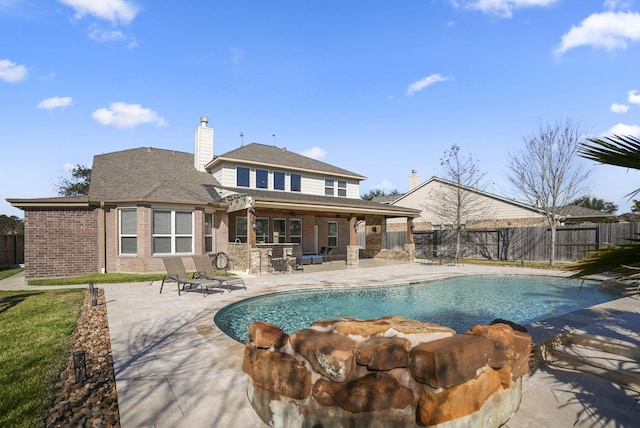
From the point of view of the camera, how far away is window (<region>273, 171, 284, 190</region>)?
69.5ft

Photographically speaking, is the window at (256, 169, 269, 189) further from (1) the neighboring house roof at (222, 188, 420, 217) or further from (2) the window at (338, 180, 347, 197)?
(2) the window at (338, 180, 347, 197)

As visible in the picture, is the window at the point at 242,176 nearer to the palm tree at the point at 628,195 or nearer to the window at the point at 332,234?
the window at the point at 332,234

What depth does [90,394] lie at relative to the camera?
3.88 metres

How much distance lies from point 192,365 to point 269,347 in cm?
199

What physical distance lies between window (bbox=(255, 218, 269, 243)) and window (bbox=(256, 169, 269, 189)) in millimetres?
2063

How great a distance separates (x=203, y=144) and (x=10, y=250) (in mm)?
12021

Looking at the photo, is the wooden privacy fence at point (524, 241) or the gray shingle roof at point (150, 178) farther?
the wooden privacy fence at point (524, 241)

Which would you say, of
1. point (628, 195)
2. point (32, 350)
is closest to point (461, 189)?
point (628, 195)

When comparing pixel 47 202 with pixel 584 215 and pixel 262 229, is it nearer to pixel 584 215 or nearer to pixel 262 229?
pixel 262 229

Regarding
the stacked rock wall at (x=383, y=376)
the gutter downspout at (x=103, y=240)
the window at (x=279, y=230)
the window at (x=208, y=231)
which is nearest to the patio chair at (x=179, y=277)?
the window at (x=208, y=231)

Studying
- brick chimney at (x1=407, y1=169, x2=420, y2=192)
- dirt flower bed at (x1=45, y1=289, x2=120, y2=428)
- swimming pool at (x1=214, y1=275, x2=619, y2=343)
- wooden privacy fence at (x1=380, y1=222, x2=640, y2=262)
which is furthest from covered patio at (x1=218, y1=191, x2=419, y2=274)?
brick chimney at (x1=407, y1=169, x2=420, y2=192)

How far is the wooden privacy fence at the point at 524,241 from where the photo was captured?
1778 centimetres

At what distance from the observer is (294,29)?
50.9ft

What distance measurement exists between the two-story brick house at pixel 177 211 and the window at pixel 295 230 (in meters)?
0.07
